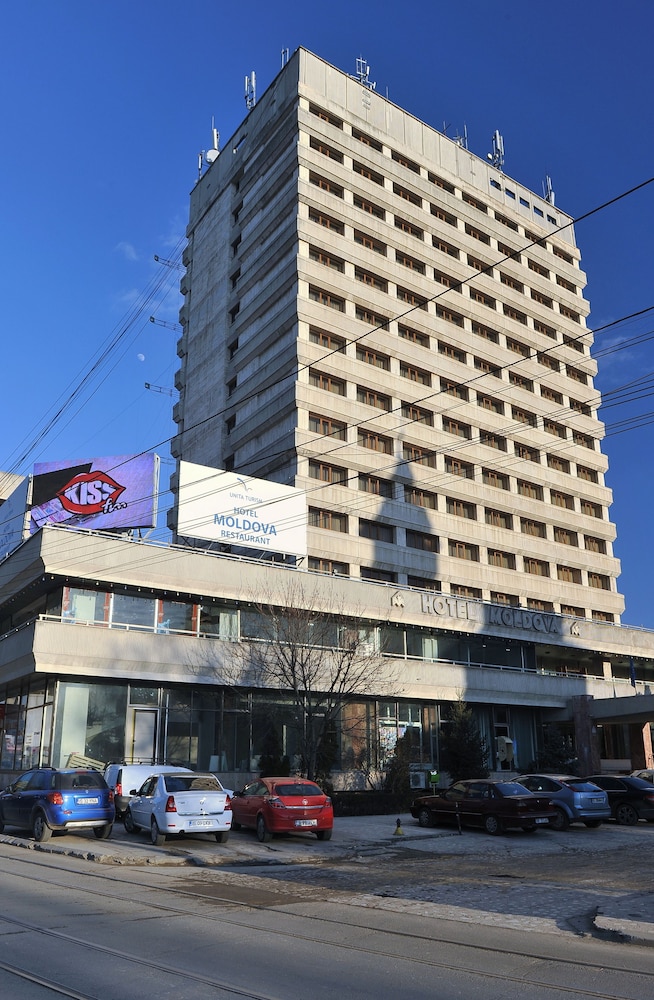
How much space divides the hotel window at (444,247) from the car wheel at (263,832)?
4954 cm

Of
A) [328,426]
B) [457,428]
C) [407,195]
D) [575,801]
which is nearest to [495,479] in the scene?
[457,428]

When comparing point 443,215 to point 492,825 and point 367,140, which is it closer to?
point 367,140

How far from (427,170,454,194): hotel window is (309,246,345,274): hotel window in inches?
579

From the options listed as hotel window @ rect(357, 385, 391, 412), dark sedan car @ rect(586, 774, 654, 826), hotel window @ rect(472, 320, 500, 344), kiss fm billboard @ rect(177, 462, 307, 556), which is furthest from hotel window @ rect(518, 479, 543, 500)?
dark sedan car @ rect(586, 774, 654, 826)

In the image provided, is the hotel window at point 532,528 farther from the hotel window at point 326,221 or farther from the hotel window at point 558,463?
the hotel window at point 326,221

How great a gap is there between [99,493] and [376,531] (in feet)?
62.8

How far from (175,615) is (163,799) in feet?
50.0

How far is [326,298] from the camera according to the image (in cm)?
5278

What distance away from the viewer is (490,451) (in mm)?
60000

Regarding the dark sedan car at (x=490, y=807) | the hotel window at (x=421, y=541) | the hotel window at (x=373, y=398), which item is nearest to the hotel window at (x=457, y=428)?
the hotel window at (x=373, y=398)

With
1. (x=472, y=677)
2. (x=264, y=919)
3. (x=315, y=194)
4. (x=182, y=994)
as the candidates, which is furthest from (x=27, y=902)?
(x=315, y=194)

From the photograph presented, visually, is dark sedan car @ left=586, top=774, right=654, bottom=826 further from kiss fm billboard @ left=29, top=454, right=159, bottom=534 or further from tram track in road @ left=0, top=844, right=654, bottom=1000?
kiss fm billboard @ left=29, top=454, right=159, bottom=534

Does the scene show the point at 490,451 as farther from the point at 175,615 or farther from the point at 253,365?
the point at 175,615

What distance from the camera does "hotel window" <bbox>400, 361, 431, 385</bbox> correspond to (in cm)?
5606
